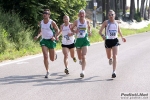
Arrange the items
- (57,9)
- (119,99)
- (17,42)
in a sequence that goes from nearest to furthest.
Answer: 1. (119,99)
2. (17,42)
3. (57,9)

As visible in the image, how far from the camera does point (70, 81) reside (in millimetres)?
10078

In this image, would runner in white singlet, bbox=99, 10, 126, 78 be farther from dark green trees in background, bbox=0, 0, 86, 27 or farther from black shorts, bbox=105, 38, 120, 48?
dark green trees in background, bbox=0, 0, 86, 27

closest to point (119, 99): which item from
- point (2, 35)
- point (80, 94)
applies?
point (80, 94)

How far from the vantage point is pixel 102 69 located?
1242 centimetres

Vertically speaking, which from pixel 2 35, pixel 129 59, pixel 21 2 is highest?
pixel 21 2

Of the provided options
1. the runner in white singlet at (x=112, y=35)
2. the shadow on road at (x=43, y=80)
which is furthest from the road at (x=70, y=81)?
the runner in white singlet at (x=112, y=35)

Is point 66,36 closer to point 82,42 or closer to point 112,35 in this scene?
point 82,42

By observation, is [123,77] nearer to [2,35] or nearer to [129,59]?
[129,59]

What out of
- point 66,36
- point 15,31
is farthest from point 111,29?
point 15,31

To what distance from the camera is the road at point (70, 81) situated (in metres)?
8.23


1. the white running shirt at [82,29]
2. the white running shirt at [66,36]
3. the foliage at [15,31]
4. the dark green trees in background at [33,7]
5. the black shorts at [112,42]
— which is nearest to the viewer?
the white running shirt at [82,29]

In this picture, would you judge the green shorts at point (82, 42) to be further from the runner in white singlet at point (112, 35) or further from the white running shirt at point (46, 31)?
the white running shirt at point (46, 31)

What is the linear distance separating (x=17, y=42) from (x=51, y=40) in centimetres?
730

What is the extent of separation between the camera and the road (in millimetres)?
8227
